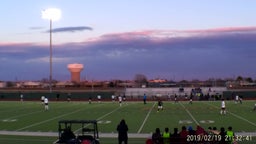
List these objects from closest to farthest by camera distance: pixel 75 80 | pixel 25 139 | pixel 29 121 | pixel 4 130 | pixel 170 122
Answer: pixel 25 139 → pixel 4 130 → pixel 170 122 → pixel 29 121 → pixel 75 80

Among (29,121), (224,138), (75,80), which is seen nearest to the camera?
(224,138)

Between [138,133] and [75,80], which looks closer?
[138,133]

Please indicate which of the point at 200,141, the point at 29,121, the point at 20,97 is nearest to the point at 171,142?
the point at 200,141

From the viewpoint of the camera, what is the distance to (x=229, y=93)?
6375 centimetres

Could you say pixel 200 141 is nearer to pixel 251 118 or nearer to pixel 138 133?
pixel 138 133

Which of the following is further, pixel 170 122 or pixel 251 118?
pixel 251 118

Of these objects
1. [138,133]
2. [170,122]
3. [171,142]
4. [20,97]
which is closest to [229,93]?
[20,97]

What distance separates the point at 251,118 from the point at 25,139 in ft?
52.7

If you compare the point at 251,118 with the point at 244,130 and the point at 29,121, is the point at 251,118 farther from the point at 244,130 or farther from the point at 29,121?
the point at 29,121

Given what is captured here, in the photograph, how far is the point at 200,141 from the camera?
15.5 m

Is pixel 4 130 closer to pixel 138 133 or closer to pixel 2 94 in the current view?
pixel 138 133

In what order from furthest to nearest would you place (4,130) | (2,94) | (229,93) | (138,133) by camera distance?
1. (2,94)
2. (229,93)
3. (4,130)
4. (138,133)

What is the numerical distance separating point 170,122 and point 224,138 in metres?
14.1

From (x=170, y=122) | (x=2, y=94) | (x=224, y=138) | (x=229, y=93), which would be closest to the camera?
(x=224, y=138)
